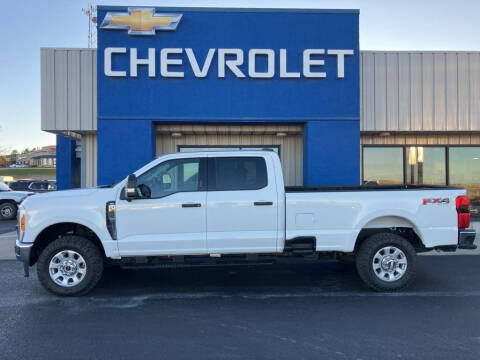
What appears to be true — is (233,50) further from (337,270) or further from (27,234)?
(27,234)

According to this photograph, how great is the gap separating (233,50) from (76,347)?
8681mm

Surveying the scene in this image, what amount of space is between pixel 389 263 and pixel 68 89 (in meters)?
9.45

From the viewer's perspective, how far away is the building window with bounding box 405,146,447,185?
13.3 m

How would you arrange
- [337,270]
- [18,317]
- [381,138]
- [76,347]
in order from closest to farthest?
[76,347] < [18,317] < [337,270] < [381,138]

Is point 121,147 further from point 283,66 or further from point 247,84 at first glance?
point 283,66

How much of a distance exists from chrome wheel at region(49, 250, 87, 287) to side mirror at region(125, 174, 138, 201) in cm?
117

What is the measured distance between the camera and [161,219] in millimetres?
5871

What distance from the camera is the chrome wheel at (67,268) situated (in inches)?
230

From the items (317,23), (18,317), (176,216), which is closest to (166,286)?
(176,216)

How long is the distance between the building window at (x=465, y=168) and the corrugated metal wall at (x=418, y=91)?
1.79 meters

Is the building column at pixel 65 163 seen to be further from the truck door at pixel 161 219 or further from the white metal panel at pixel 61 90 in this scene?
the truck door at pixel 161 219

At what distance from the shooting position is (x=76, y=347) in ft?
13.6

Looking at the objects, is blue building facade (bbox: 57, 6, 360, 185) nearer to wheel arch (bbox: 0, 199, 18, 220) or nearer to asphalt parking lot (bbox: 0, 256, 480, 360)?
asphalt parking lot (bbox: 0, 256, 480, 360)

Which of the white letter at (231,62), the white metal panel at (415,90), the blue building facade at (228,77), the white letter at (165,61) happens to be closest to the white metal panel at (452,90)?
the white metal panel at (415,90)
